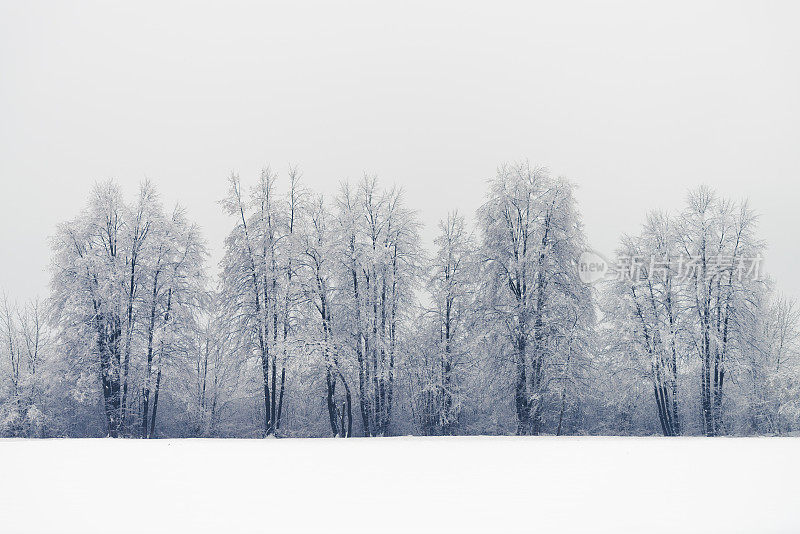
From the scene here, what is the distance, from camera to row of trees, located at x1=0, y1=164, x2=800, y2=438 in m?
25.8

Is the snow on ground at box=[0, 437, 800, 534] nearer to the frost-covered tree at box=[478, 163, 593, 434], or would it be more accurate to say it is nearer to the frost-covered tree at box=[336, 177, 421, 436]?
the frost-covered tree at box=[478, 163, 593, 434]

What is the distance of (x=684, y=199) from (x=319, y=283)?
19.8 m

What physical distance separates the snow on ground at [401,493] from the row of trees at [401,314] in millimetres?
12426

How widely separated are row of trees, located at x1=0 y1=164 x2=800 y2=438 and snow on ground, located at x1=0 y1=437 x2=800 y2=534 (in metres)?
12.4

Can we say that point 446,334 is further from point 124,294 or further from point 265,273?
point 124,294

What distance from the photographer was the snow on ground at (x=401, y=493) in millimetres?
7039

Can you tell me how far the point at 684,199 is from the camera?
98.7 ft

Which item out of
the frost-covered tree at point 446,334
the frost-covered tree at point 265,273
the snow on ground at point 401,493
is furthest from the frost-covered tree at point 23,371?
the frost-covered tree at point 446,334

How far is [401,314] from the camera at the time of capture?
28.6 meters

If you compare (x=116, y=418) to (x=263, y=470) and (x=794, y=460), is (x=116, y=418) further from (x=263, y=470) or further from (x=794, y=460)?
(x=794, y=460)

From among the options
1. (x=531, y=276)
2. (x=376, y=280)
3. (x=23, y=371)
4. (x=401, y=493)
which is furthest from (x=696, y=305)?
(x=23, y=371)

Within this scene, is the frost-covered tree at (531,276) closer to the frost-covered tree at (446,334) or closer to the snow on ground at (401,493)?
the frost-covered tree at (446,334)

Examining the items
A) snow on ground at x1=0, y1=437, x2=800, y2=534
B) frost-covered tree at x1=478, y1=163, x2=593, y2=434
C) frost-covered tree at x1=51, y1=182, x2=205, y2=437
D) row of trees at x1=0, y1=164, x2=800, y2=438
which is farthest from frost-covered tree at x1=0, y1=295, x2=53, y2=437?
frost-covered tree at x1=478, y1=163, x2=593, y2=434

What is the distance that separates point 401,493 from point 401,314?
65.3 ft
